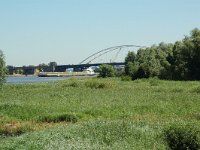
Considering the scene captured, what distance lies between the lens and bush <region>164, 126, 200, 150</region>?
56.7ft

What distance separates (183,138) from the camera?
17516 mm

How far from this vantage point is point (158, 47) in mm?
114562

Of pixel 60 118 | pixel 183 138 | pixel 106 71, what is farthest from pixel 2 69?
pixel 106 71

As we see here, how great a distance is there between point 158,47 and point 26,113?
8756cm

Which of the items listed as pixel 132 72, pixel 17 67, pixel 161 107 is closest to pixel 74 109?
pixel 161 107

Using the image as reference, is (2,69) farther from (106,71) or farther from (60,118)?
(106,71)

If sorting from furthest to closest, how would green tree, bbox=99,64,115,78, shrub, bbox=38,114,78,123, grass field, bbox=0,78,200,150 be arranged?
green tree, bbox=99,64,115,78
shrub, bbox=38,114,78,123
grass field, bbox=0,78,200,150

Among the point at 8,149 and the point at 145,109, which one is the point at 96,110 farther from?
A: the point at 8,149

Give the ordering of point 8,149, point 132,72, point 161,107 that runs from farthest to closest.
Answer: point 132,72 → point 161,107 → point 8,149

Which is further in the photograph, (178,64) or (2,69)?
(178,64)

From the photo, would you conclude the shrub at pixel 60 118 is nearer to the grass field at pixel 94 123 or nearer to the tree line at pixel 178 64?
the grass field at pixel 94 123

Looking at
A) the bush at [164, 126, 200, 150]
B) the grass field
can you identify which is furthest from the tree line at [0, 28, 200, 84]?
the bush at [164, 126, 200, 150]

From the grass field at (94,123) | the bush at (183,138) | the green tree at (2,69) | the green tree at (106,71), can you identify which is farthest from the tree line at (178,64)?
the bush at (183,138)

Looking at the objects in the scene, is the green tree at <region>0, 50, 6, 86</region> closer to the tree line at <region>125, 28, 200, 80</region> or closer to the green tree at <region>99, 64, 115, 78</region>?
the tree line at <region>125, 28, 200, 80</region>
